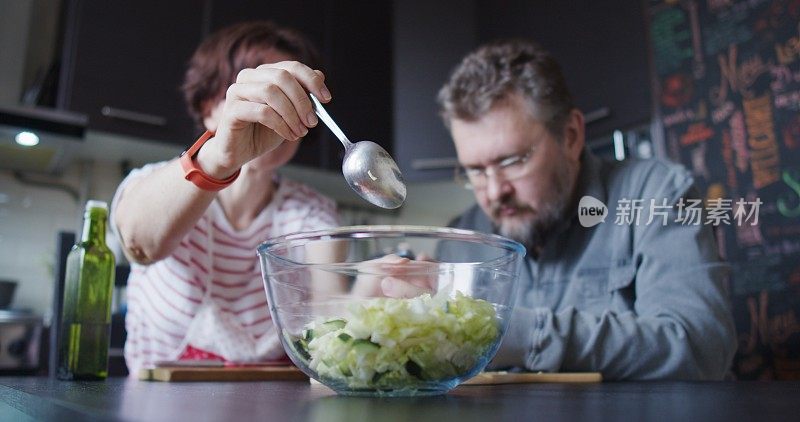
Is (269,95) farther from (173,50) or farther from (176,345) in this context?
(173,50)

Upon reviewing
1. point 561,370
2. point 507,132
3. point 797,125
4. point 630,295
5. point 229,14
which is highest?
point 229,14

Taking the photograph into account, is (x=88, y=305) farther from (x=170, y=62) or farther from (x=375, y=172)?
(x=170, y=62)

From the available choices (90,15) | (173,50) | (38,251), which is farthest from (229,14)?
(38,251)

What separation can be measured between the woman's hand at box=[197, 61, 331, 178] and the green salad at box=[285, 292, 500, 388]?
24 centimetres

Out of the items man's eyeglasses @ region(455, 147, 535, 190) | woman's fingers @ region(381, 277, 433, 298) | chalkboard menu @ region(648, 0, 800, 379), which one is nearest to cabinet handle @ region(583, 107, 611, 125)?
chalkboard menu @ region(648, 0, 800, 379)

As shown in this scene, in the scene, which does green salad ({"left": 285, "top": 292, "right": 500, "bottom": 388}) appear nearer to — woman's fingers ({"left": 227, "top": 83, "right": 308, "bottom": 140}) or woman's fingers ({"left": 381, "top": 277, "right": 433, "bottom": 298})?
woman's fingers ({"left": 381, "top": 277, "right": 433, "bottom": 298})

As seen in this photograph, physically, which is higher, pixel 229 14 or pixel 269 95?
pixel 229 14

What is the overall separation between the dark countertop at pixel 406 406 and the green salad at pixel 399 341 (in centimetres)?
2

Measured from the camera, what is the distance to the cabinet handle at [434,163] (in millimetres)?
2596

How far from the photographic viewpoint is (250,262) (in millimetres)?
1220

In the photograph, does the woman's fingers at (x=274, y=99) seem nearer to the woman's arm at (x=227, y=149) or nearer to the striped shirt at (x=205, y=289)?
the woman's arm at (x=227, y=149)

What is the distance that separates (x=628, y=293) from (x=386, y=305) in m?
0.83

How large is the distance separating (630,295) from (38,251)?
2.11m

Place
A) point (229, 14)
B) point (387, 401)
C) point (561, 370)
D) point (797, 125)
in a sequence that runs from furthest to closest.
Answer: point (229, 14) → point (797, 125) → point (561, 370) → point (387, 401)
